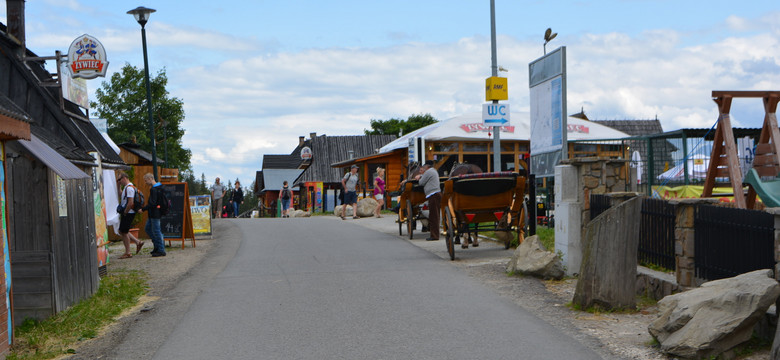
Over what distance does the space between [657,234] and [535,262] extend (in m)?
1.88

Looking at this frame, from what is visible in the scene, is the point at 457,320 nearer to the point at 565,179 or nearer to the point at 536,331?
the point at 536,331

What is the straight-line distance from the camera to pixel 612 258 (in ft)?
26.5

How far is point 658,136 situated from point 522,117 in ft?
69.3

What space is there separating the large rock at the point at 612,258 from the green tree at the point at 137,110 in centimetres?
5622

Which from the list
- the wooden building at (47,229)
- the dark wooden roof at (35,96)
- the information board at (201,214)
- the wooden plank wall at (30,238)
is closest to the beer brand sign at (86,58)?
the dark wooden roof at (35,96)

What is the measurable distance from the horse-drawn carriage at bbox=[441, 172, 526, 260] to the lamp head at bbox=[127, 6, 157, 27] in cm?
1209

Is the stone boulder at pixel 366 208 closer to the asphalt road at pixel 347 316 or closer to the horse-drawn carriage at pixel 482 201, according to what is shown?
the asphalt road at pixel 347 316

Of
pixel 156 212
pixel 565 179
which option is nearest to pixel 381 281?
pixel 565 179

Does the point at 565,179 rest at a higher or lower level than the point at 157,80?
lower

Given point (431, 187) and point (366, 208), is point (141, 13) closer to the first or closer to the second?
point (431, 187)

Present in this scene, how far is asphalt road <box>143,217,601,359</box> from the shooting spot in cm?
666

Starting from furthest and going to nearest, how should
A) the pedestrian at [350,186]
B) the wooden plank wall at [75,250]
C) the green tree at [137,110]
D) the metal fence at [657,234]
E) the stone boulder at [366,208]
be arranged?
1. the green tree at [137,110]
2. the pedestrian at [350,186]
3. the stone boulder at [366,208]
4. the wooden plank wall at [75,250]
5. the metal fence at [657,234]

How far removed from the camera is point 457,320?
7883 mm

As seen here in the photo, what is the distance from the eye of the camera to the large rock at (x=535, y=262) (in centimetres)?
1076
